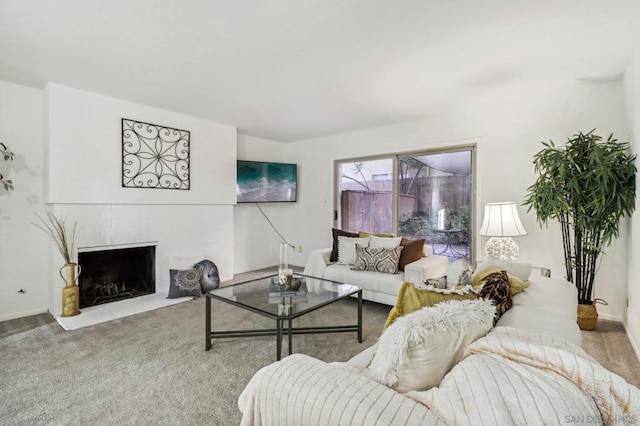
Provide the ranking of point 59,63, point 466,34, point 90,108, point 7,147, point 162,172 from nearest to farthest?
point 466,34
point 59,63
point 7,147
point 90,108
point 162,172

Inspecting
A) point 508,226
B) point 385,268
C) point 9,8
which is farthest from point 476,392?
point 9,8

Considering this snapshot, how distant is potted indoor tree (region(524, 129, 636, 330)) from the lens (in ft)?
8.25

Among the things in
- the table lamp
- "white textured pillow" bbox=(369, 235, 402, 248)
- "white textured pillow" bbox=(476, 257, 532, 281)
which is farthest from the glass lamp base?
"white textured pillow" bbox=(476, 257, 532, 281)

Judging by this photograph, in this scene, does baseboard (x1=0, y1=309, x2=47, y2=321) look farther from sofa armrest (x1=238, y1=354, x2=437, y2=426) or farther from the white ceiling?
sofa armrest (x1=238, y1=354, x2=437, y2=426)

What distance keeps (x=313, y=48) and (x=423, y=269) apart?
2.22 m

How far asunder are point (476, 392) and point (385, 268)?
8.30 feet

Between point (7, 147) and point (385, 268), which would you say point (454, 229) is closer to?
point (385, 268)

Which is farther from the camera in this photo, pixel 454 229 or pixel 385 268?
pixel 454 229

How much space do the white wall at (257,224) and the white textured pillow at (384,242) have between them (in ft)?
7.97

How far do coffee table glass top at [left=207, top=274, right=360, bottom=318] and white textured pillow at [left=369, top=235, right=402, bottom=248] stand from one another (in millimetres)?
994

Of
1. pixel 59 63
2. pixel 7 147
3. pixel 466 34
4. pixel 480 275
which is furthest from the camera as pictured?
pixel 7 147

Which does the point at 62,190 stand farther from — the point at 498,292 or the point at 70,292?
the point at 498,292

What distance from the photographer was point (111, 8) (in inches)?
74.7

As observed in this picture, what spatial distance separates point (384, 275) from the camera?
3.27m
